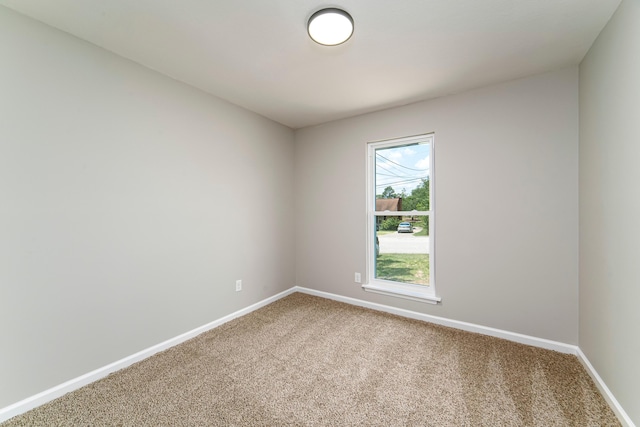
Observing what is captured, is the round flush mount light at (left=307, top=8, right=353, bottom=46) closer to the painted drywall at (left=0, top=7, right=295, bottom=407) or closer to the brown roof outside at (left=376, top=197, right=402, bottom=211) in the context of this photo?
the painted drywall at (left=0, top=7, right=295, bottom=407)

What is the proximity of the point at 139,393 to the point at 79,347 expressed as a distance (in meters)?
0.55

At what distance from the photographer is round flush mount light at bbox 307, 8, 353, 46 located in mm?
1562

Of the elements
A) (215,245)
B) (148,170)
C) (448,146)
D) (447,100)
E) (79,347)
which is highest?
(447,100)

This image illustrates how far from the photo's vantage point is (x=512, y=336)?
2.42 metres

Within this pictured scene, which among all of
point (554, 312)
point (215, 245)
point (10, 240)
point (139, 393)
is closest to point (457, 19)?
point (554, 312)

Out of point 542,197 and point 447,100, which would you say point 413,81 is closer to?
point 447,100

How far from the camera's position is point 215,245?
9.11 feet

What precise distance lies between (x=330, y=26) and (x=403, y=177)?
1901 millimetres

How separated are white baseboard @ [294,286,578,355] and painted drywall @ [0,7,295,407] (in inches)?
57.9

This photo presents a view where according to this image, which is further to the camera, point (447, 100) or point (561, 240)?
point (447, 100)

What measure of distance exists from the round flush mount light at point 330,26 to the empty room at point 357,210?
0.05 feet

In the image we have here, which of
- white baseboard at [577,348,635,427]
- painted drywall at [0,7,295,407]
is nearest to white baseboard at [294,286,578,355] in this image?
white baseboard at [577,348,635,427]

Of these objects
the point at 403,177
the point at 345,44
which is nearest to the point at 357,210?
the point at 403,177

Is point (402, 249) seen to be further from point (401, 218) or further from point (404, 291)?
point (404, 291)
